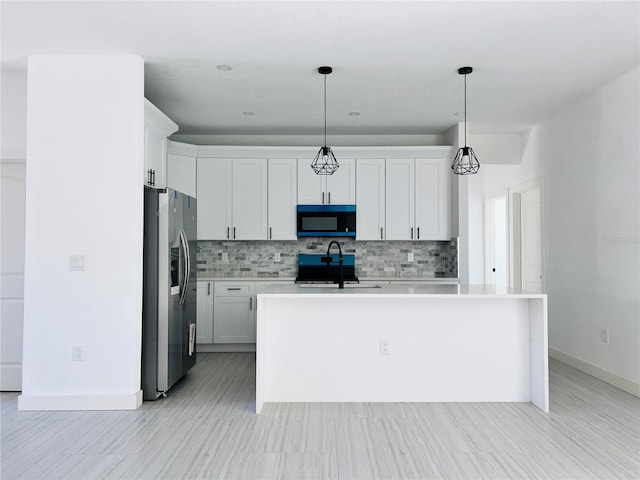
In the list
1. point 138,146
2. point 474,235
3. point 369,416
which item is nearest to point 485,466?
point 369,416

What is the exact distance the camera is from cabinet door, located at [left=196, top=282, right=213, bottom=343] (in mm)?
5430

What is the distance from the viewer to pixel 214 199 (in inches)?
221

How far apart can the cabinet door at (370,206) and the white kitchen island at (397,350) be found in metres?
2.19

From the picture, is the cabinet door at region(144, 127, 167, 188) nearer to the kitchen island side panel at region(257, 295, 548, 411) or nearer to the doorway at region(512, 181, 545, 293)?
the kitchen island side panel at region(257, 295, 548, 411)

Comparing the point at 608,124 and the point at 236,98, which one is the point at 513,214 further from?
the point at 236,98

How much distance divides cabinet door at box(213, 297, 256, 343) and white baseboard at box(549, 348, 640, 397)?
342cm

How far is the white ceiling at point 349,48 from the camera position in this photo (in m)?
2.84

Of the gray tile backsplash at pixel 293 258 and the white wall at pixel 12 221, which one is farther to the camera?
the gray tile backsplash at pixel 293 258

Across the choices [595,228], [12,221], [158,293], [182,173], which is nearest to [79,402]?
[158,293]

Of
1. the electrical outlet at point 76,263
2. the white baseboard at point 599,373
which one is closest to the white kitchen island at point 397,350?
the white baseboard at point 599,373

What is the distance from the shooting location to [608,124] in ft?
13.6

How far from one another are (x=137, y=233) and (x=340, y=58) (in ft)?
6.78

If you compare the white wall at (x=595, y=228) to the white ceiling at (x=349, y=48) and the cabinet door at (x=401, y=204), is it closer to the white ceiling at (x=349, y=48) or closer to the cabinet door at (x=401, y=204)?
the white ceiling at (x=349, y=48)

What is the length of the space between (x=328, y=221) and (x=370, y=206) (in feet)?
1.83
